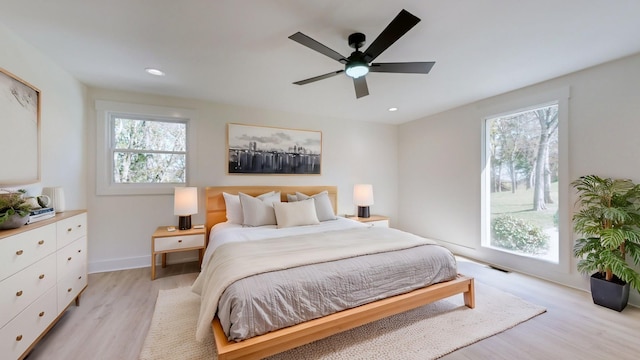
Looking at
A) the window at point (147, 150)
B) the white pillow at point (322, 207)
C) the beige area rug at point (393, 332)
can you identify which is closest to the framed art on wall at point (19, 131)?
the window at point (147, 150)

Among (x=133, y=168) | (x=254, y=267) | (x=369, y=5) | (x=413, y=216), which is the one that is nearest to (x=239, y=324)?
(x=254, y=267)

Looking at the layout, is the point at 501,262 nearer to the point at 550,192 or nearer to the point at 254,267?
the point at 550,192

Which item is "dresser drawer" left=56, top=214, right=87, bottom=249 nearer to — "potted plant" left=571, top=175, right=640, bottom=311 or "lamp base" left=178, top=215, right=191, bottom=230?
Answer: "lamp base" left=178, top=215, right=191, bottom=230

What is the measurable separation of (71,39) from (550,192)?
17.2 feet

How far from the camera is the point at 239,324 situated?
1.48m

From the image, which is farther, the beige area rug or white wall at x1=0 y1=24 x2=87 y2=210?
white wall at x1=0 y1=24 x2=87 y2=210

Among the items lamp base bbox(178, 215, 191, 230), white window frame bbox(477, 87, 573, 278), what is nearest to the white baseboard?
lamp base bbox(178, 215, 191, 230)

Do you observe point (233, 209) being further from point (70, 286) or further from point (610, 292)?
point (610, 292)

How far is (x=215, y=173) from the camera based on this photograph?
148 inches

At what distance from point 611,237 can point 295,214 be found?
3113mm

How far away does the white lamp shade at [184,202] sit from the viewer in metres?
3.21

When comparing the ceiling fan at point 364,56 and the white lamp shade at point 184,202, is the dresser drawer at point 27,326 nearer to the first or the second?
the white lamp shade at point 184,202

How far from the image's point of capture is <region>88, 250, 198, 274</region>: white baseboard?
3.20 meters

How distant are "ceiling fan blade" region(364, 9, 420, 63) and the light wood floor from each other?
87.7 inches
